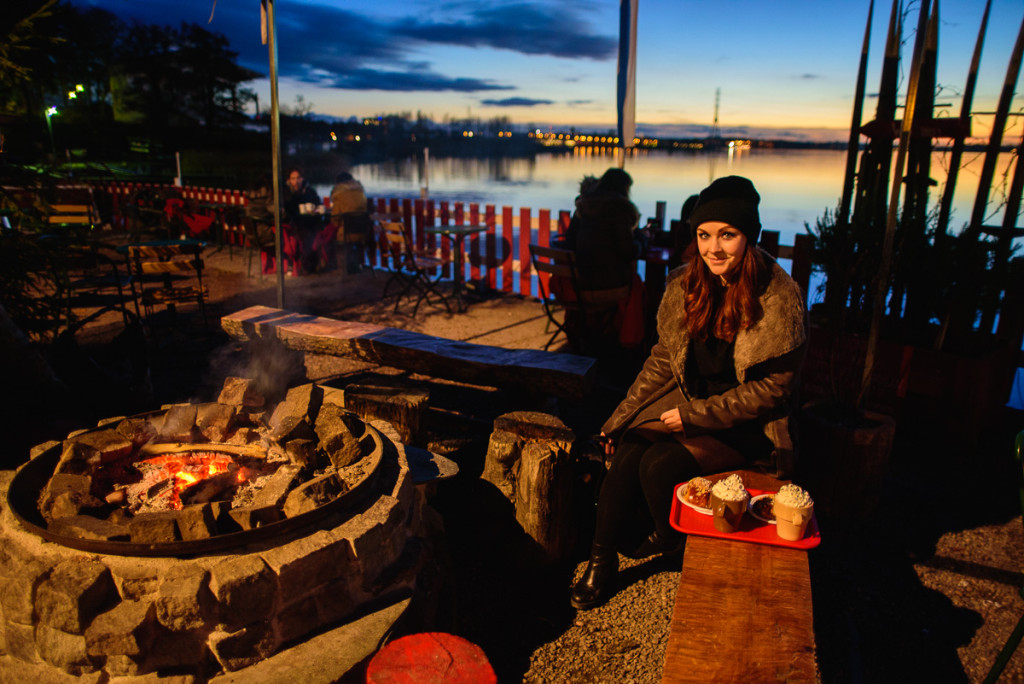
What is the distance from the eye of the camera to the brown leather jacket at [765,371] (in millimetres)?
2512

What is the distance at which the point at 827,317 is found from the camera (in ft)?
13.3

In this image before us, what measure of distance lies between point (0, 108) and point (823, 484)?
19.9 feet

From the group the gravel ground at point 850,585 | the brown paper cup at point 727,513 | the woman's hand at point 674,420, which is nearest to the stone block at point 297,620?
the gravel ground at point 850,585

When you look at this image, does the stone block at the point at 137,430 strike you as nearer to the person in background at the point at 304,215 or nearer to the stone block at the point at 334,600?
the stone block at the point at 334,600

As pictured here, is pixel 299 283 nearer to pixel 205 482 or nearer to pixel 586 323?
pixel 586 323

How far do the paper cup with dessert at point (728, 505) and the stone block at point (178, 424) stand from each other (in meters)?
2.41

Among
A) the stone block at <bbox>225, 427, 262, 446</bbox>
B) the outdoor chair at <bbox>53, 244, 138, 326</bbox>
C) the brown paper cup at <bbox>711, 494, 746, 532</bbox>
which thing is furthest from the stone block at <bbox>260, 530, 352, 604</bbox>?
the outdoor chair at <bbox>53, 244, 138, 326</bbox>

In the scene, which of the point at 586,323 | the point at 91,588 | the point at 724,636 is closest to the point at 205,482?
the point at 91,588

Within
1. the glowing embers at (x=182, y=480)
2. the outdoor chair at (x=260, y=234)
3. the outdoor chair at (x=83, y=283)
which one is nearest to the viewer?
the glowing embers at (x=182, y=480)

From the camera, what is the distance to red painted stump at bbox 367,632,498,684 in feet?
5.57

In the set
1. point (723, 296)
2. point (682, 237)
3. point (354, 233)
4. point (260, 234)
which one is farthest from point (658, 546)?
point (260, 234)

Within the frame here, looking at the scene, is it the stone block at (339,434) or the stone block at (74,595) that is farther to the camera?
the stone block at (339,434)

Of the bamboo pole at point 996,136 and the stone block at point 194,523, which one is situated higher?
the bamboo pole at point 996,136

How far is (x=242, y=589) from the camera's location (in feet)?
6.26
